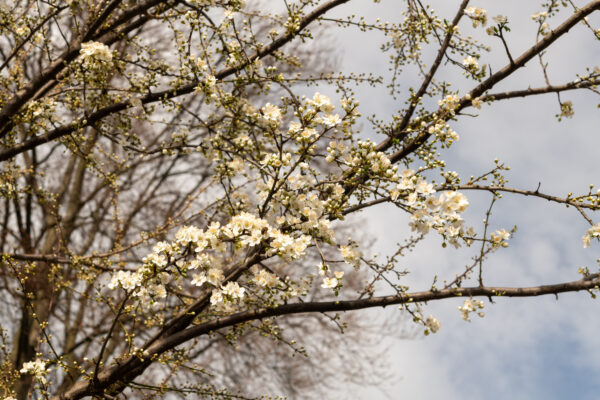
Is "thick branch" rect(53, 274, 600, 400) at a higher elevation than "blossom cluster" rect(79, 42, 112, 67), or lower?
lower

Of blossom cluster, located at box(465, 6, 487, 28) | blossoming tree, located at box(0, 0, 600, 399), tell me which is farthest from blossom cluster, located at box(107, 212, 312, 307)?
blossom cluster, located at box(465, 6, 487, 28)

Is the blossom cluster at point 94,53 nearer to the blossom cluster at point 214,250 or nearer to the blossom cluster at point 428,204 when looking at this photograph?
the blossom cluster at point 214,250

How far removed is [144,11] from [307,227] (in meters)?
2.36

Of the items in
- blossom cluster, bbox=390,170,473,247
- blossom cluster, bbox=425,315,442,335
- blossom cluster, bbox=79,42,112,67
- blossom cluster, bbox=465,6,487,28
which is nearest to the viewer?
blossom cluster, bbox=390,170,473,247

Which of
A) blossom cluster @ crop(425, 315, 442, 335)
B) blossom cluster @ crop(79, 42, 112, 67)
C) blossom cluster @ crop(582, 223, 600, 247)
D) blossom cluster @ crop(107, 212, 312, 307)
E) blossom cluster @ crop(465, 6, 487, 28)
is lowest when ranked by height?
blossom cluster @ crop(425, 315, 442, 335)

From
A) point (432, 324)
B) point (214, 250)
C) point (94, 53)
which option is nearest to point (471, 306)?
point (432, 324)

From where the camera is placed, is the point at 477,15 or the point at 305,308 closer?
the point at 305,308

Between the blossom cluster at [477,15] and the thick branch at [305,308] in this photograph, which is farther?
the blossom cluster at [477,15]

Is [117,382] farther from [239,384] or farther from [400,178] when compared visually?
[239,384]

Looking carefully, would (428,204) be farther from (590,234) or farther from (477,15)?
(477,15)

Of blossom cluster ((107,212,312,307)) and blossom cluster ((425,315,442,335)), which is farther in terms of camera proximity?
blossom cluster ((425,315,442,335))

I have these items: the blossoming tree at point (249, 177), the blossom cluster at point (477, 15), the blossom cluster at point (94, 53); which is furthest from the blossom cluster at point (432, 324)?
the blossom cluster at point (94, 53)

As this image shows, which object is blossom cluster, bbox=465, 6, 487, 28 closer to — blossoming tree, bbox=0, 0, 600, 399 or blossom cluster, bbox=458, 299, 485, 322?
blossoming tree, bbox=0, 0, 600, 399

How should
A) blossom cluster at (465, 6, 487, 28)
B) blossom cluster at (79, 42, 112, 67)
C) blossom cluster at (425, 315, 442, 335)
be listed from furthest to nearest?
blossom cluster at (465, 6, 487, 28) < blossom cluster at (79, 42, 112, 67) < blossom cluster at (425, 315, 442, 335)
